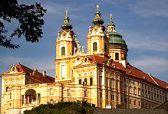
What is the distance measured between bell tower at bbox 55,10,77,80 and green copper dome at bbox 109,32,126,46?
43.6 ft

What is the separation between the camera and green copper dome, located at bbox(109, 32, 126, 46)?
13350 centimetres

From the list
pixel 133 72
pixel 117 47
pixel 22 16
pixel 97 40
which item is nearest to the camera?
pixel 22 16

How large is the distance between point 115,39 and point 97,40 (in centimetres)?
1445

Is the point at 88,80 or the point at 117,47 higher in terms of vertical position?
the point at 117,47

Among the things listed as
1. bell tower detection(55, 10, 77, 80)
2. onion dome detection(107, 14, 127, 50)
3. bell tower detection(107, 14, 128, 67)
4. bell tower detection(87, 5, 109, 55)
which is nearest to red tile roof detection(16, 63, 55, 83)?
bell tower detection(55, 10, 77, 80)

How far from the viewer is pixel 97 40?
4744 inches

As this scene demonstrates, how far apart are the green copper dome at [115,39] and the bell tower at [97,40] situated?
10412 mm

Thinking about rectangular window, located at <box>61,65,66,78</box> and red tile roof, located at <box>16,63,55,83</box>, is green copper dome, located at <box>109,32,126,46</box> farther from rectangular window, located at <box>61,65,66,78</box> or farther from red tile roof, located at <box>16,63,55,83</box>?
red tile roof, located at <box>16,63,55,83</box>

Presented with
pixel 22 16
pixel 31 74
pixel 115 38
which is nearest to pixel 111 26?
pixel 115 38

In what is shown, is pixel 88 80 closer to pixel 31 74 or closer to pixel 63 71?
pixel 63 71

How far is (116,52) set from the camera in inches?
5202

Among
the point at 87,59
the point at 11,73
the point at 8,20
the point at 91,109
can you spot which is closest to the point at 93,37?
the point at 87,59

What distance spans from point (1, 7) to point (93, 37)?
348 feet

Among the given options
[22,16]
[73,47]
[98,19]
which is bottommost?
[22,16]
